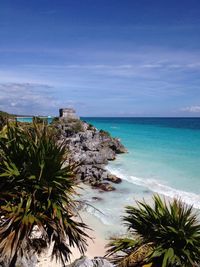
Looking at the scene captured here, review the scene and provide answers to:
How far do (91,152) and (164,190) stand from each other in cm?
1291

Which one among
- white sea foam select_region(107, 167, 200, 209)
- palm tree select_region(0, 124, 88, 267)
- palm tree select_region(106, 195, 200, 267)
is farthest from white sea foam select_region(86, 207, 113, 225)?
palm tree select_region(0, 124, 88, 267)

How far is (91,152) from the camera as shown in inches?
1496

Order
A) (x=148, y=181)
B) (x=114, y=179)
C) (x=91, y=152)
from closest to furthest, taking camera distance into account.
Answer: (x=114, y=179) < (x=148, y=181) < (x=91, y=152)

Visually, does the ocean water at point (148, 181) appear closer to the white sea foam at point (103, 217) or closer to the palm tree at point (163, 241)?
the white sea foam at point (103, 217)

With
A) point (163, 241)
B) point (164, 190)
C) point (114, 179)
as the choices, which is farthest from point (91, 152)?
point (163, 241)

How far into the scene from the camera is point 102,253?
14984 millimetres

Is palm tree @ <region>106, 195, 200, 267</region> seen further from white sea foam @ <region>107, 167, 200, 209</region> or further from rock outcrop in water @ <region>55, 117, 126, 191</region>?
white sea foam @ <region>107, 167, 200, 209</region>

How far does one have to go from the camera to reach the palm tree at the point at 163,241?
7742 mm

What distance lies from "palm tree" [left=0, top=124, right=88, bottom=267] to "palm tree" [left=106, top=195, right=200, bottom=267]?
61.4 inches

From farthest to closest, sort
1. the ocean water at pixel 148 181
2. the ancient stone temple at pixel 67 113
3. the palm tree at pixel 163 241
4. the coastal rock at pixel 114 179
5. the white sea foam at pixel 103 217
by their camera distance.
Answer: the ancient stone temple at pixel 67 113, the coastal rock at pixel 114 179, the ocean water at pixel 148 181, the white sea foam at pixel 103 217, the palm tree at pixel 163 241

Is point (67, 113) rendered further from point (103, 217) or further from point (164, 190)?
point (103, 217)

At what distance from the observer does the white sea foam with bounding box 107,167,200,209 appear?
77.5ft

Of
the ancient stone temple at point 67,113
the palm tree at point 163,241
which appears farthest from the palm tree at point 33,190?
the ancient stone temple at point 67,113

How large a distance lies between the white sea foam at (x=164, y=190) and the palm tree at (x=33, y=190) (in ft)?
51.1
